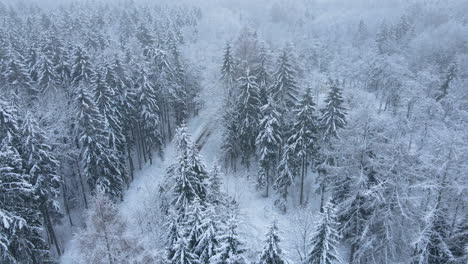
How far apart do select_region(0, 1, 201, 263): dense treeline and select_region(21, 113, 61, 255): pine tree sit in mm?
82

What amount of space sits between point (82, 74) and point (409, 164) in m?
37.0

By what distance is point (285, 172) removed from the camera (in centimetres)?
3359

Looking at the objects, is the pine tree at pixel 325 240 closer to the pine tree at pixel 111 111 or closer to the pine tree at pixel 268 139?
the pine tree at pixel 268 139

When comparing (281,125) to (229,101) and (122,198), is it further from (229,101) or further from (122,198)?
(122,198)

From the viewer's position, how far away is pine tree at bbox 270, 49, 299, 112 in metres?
35.4

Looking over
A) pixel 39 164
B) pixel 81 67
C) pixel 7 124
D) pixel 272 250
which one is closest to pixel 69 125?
pixel 81 67

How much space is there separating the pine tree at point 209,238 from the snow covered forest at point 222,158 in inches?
3.7

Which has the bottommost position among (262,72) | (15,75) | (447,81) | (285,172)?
(285,172)

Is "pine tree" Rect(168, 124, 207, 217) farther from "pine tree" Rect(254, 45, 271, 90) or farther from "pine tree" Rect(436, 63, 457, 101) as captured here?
"pine tree" Rect(436, 63, 457, 101)

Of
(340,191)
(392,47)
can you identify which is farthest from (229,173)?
(392,47)

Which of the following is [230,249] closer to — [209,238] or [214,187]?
[209,238]

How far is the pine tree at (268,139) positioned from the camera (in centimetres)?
3312

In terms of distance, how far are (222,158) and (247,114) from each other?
820 centimetres

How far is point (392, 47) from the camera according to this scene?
77.0m
